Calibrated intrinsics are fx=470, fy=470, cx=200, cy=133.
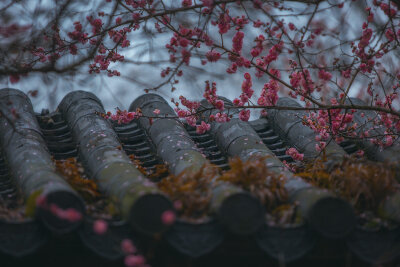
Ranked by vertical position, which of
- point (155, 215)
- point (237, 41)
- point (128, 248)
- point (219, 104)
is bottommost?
point (128, 248)

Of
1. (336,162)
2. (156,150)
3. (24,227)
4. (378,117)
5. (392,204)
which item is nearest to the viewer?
(24,227)

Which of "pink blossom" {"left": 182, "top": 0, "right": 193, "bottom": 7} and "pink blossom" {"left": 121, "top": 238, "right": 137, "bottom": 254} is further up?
"pink blossom" {"left": 182, "top": 0, "right": 193, "bottom": 7}

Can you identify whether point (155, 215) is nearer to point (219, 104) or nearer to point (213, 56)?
point (219, 104)

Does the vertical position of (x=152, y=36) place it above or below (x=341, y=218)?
above

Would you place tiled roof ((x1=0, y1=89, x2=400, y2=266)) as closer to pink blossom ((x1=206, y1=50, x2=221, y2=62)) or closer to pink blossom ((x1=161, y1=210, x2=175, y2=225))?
pink blossom ((x1=161, y1=210, x2=175, y2=225))

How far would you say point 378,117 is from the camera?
20.3 feet

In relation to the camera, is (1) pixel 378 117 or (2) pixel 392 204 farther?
(1) pixel 378 117

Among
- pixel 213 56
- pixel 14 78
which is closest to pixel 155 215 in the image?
pixel 14 78

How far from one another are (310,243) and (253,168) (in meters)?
0.73

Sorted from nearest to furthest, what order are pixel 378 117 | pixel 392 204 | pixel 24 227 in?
pixel 24 227
pixel 392 204
pixel 378 117

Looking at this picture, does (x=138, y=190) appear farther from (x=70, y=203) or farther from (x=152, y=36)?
(x=152, y=36)

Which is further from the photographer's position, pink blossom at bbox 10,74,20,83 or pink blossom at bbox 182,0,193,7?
pink blossom at bbox 182,0,193,7

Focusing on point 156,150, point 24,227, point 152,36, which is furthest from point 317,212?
point 152,36

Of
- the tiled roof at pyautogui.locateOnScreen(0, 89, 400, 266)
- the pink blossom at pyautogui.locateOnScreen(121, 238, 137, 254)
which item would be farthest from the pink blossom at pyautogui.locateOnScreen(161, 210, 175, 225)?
the pink blossom at pyautogui.locateOnScreen(121, 238, 137, 254)
